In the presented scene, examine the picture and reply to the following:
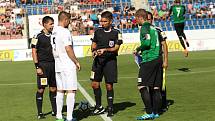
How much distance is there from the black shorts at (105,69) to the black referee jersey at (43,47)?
944 millimetres

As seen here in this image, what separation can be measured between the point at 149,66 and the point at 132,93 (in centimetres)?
390

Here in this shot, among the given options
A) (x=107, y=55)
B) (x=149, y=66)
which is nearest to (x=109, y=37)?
(x=107, y=55)

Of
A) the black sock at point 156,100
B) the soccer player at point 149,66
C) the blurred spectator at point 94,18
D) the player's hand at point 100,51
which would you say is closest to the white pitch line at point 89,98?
the soccer player at point 149,66

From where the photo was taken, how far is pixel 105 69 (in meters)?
10.1

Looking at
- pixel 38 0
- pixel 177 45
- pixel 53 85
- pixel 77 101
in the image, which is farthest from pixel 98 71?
pixel 38 0

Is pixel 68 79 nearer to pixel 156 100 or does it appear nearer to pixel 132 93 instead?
pixel 156 100

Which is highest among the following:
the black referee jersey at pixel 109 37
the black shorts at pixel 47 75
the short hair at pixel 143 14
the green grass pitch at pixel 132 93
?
the short hair at pixel 143 14

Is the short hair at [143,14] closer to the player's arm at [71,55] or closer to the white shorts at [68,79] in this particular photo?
the player's arm at [71,55]

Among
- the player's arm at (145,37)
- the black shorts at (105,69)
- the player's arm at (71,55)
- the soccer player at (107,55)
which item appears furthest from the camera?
the black shorts at (105,69)

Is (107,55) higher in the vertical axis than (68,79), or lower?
higher

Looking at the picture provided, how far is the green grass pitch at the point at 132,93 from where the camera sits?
9.98m

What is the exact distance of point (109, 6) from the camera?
3600 centimetres

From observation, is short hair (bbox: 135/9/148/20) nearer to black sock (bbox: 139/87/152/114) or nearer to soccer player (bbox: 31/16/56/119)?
black sock (bbox: 139/87/152/114)

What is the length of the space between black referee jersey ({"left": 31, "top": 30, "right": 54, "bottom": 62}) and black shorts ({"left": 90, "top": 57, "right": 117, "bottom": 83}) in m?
0.94
